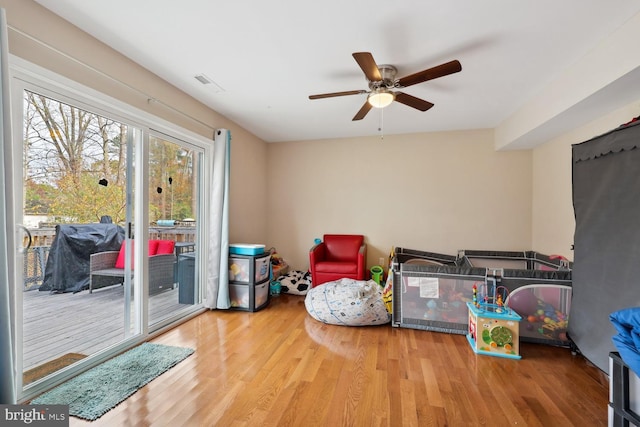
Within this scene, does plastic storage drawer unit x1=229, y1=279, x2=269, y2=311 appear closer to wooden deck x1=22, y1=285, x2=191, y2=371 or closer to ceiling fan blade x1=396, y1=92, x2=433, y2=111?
wooden deck x1=22, y1=285, x2=191, y2=371

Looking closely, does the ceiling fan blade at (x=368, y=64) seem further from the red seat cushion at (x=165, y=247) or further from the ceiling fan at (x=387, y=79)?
the red seat cushion at (x=165, y=247)

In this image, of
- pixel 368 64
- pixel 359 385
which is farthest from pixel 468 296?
pixel 368 64

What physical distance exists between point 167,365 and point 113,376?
335 millimetres

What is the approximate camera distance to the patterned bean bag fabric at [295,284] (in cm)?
388

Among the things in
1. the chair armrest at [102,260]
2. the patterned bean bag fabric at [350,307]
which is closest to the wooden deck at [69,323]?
the chair armrest at [102,260]

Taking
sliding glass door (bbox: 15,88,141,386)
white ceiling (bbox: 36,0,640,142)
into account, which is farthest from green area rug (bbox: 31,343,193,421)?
white ceiling (bbox: 36,0,640,142)

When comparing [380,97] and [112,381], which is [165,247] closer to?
[112,381]

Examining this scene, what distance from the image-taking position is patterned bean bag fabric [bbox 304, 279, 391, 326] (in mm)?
2754

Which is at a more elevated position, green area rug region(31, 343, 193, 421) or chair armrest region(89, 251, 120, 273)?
chair armrest region(89, 251, 120, 273)

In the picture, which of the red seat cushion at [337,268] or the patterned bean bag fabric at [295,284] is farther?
the patterned bean bag fabric at [295,284]

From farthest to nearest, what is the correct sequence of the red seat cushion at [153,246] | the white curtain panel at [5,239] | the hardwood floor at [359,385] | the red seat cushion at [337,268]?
1. the red seat cushion at [337,268]
2. the red seat cushion at [153,246]
3. the hardwood floor at [359,385]
4. the white curtain panel at [5,239]

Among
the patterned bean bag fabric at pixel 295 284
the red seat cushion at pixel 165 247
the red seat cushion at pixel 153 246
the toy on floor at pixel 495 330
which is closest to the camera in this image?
the toy on floor at pixel 495 330

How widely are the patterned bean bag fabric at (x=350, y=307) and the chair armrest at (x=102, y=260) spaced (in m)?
2.00

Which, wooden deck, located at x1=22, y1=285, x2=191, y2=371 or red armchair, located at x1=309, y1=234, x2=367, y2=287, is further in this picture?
red armchair, located at x1=309, y1=234, x2=367, y2=287
